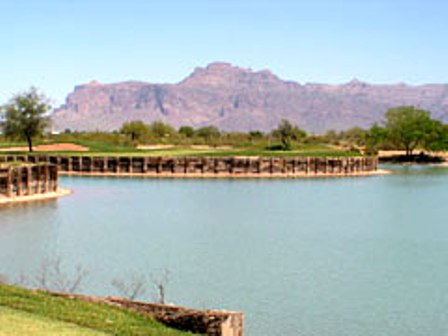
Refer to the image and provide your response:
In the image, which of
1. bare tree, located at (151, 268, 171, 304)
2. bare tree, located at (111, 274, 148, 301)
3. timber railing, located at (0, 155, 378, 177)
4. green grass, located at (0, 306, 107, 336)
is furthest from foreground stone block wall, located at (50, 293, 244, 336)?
timber railing, located at (0, 155, 378, 177)

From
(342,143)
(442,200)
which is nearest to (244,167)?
(442,200)

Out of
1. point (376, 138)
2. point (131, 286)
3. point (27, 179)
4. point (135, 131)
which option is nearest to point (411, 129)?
point (376, 138)

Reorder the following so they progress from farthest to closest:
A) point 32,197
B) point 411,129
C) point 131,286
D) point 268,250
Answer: point 411,129
point 32,197
point 268,250
point 131,286

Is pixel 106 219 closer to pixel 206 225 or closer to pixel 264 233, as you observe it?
pixel 206 225

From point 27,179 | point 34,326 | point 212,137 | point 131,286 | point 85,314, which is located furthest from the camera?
point 212,137

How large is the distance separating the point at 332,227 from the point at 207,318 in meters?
20.2

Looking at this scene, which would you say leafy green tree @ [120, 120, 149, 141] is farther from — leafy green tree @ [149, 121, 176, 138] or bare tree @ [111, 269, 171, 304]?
bare tree @ [111, 269, 171, 304]

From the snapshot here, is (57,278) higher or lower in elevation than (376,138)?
lower

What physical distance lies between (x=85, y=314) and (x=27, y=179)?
30.3 m

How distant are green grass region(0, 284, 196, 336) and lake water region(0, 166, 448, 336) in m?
3.38

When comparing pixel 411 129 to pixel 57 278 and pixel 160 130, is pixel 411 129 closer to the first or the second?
pixel 160 130

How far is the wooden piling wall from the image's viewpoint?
4035cm

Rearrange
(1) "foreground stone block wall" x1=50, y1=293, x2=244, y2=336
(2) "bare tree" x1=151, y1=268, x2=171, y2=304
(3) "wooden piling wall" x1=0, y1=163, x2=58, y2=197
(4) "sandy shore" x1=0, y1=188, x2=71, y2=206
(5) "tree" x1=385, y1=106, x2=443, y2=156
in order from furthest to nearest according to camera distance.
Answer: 1. (5) "tree" x1=385, y1=106, x2=443, y2=156
2. (3) "wooden piling wall" x1=0, y1=163, x2=58, y2=197
3. (4) "sandy shore" x1=0, y1=188, x2=71, y2=206
4. (2) "bare tree" x1=151, y1=268, x2=171, y2=304
5. (1) "foreground stone block wall" x1=50, y1=293, x2=244, y2=336

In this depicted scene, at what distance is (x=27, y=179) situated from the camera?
1666 inches
